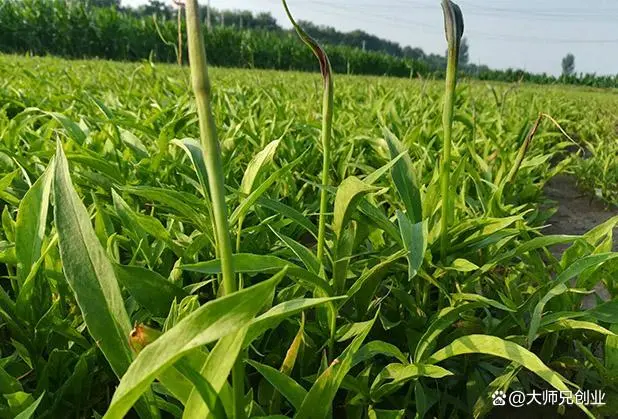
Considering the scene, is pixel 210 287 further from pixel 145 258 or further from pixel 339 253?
pixel 339 253

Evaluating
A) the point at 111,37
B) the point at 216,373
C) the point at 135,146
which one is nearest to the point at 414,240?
the point at 216,373

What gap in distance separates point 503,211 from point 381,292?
355mm

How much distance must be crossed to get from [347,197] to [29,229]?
0.48 meters

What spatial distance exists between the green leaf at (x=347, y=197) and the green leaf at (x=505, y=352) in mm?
223

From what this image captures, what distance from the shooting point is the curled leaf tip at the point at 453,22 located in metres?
0.64

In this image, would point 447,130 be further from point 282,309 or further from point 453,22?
point 282,309

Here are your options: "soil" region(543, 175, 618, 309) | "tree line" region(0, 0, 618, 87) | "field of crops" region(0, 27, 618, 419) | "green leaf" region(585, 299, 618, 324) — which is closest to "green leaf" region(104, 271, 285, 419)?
"field of crops" region(0, 27, 618, 419)

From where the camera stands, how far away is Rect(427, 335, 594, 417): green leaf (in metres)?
0.64

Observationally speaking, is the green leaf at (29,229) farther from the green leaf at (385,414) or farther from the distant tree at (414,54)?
the distant tree at (414,54)

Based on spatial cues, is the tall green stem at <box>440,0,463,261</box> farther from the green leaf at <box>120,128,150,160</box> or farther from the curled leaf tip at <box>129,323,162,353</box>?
the green leaf at <box>120,128,150,160</box>

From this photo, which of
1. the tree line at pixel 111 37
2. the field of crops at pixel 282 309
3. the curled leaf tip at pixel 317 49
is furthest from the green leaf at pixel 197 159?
the tree line at pixel 111 37

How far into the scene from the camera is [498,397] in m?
0.78

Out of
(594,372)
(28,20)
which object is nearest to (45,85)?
(594,372)

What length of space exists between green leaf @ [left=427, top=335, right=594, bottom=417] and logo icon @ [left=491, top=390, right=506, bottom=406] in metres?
0.08
